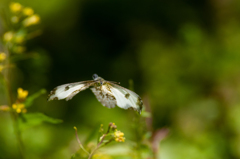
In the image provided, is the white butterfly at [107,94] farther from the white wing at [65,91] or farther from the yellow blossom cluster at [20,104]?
the yellow blossom cluster at [20,104]

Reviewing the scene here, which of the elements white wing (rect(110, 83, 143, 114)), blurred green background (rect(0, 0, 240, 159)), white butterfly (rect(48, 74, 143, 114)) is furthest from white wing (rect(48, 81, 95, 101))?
blurred green background (rect(0, 0, 240, 159))

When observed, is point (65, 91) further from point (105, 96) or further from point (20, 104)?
point (20, 104)

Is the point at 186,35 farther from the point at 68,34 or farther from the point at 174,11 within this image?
the point at 68,34

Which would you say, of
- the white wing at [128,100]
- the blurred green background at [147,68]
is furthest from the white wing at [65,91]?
the blurred green background at [147,68]

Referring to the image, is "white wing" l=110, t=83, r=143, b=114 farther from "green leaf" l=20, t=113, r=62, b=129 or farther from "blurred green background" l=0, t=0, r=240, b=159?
"blurred green background" l=0, t=0, r=240, b=159

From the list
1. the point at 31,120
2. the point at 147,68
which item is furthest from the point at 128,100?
the point at 147,68

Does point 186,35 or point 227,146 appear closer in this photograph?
point 227,146

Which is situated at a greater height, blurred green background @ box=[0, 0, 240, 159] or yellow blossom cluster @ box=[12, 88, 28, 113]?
blurred green background @ box=[0, 0, 240, 159]

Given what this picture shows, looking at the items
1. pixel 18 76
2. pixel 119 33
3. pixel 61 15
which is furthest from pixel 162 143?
pixel 61 15
